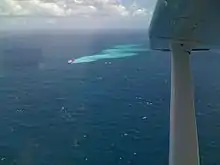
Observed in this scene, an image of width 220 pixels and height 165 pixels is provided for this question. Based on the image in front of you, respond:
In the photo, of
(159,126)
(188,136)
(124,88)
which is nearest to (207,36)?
(188,136)

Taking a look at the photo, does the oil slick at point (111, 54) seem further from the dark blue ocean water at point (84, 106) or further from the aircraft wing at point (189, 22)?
the aircraft wing at point (189, 22)

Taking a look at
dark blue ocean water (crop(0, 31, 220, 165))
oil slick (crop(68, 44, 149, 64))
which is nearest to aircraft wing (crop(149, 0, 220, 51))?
dark blue ocean water (crop(0, 31, 220, 165))

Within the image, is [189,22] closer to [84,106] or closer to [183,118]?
[183,118]

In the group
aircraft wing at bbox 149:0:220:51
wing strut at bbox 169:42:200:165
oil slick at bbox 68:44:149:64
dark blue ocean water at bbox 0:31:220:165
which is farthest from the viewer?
oil slick at bbox 68:44:149:64

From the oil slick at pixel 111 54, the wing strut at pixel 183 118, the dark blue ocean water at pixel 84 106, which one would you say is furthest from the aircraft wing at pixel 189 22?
the oil slick at pixel 111 54

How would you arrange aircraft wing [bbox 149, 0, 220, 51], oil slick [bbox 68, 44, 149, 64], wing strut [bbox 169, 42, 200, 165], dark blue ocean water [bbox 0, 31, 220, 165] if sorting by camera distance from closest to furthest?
aircraft wing [bbox 149, 0, 220, 51], wing strut [bbox 169, 42, 200, 165], dark blue ocean water [bbox 0, 31, 220, 165], oil slick [bbox 68, 44, 149, 64]

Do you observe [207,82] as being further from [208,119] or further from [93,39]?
[93,39]

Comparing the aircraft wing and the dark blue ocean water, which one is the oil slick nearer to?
the dark blue ocean water

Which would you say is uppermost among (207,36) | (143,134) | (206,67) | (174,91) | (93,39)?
(93,39)

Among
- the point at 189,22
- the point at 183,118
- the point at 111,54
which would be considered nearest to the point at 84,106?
the point at 111,54
